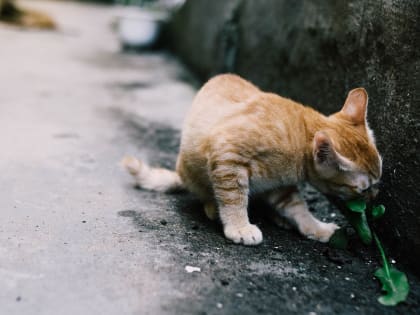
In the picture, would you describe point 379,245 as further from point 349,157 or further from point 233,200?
point 233,200

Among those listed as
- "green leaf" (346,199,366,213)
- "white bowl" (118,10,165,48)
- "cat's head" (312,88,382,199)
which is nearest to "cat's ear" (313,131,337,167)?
"cat's head" (312,88,382,199)

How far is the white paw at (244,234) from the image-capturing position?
2459 mm

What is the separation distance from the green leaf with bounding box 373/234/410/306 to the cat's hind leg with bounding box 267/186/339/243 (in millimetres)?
445

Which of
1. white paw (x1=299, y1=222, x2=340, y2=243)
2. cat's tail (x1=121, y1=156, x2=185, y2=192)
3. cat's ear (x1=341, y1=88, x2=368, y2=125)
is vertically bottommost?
cat's tail (x1=121, y1=156, x2=185, y2=192)

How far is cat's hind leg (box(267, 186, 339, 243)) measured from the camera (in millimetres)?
2656

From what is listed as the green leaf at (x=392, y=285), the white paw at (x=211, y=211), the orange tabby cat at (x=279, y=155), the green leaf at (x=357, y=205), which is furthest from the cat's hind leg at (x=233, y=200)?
the green leaf at (x=392, y=285)

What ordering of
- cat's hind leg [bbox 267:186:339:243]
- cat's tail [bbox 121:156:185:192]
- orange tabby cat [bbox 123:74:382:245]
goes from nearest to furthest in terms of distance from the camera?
orange tabby cat [bbox 123:74:382:245], cat's hind leg [bbox 267:186:339:243], cat's tail [bbox 121:156:185:192]

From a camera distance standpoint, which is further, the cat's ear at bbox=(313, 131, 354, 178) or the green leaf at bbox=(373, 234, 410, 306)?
the cat's ear at bbox=(313, 131, 354, 178)

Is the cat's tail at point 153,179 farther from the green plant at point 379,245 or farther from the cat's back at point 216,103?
the green plant at point 379,245

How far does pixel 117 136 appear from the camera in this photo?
13.5ft

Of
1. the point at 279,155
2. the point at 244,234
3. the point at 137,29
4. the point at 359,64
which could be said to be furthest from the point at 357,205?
the point at 137,29

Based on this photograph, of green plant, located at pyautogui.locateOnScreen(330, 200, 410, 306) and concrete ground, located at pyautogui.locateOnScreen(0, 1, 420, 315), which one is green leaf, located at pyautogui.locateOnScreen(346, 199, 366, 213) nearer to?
green plant, located at pyautogui.locateOnScreen(330, 200, 410, 306)

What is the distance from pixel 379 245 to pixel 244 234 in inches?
24.6

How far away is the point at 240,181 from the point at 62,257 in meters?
0.88
